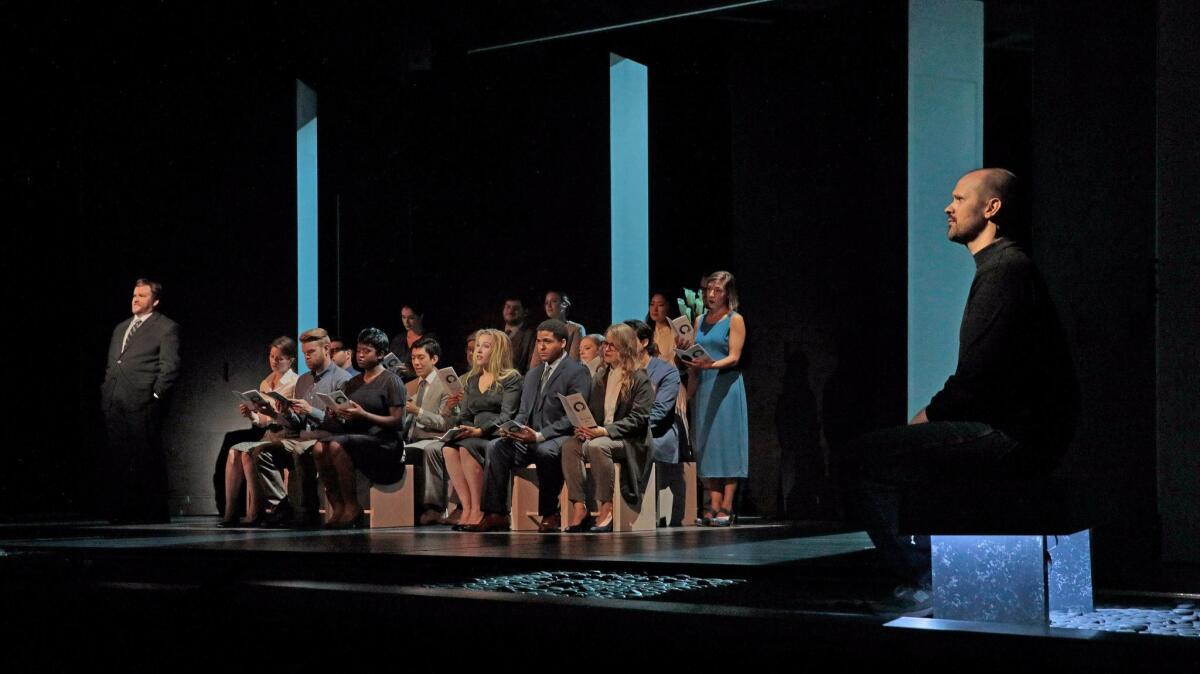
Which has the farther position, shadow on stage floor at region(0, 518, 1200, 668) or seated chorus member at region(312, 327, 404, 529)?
seated chorus member at region(312, 327, 404, 529)

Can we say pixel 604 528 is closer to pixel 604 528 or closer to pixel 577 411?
pixel 604 528

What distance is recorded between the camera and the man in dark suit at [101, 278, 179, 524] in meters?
8.52

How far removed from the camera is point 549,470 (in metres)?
7.39

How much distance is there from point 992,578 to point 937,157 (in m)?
5.15

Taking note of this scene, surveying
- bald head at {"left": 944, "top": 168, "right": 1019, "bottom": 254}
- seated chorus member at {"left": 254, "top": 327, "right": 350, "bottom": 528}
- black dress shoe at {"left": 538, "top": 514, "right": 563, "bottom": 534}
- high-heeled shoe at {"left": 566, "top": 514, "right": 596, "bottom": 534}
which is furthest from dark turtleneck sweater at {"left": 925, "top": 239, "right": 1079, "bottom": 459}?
seated chorus member at {"left": 254, "top": 327, "right": 350, "bottom": 528}

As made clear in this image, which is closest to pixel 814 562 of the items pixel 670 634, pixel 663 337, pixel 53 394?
pixel 670 634

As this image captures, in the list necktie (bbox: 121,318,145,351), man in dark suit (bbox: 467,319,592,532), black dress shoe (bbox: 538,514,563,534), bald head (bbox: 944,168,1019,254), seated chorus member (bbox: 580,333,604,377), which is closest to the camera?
bald head (bbox: 944,168,1019,254)

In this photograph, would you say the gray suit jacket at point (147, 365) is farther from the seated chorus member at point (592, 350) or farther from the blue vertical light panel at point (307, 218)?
the seated chorus member at point (592, 350)

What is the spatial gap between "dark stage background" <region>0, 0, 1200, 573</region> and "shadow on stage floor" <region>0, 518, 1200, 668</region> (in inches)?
99.6

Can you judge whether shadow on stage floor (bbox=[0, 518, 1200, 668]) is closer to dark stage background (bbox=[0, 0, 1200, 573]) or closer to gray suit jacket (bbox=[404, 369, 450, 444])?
gray suit jacket (bbox=[404, 369, 450, 444])

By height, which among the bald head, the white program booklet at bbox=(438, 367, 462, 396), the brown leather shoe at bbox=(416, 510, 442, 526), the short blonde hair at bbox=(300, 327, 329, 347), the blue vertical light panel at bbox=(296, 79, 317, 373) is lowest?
the brown leather shoe at bbox=(416, 510, 442, 526)

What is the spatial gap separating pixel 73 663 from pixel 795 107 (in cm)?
619

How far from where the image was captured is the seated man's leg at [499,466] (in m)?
7.43

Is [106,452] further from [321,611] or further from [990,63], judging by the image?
[990,63]
